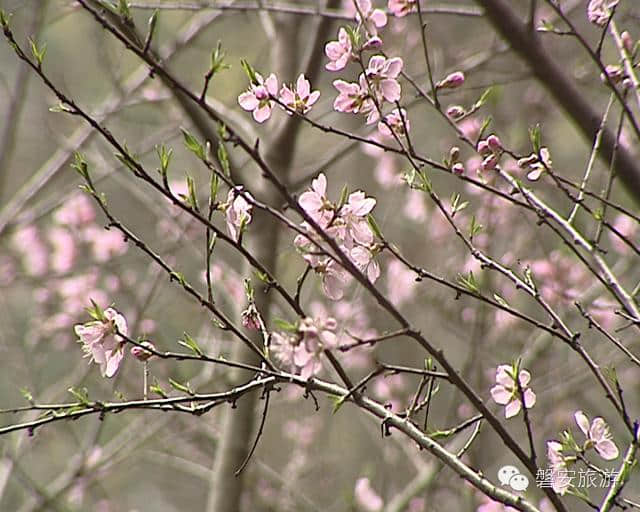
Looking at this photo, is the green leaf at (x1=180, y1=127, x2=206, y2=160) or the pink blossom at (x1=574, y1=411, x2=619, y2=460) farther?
the pink blossom at (x1=574, y1=411, x2=619, y2=460)

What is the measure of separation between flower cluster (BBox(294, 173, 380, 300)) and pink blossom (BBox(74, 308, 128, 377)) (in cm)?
17

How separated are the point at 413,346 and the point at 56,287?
1297 mm

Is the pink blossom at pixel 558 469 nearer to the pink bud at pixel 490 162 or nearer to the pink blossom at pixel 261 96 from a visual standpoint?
the pink bud at pixel 490 162

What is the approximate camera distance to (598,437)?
29.8 inches

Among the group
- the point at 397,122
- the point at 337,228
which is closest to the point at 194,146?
the point at 337,228

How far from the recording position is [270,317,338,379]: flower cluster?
22.4 inches

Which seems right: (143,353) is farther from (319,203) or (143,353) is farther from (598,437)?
(598,437)

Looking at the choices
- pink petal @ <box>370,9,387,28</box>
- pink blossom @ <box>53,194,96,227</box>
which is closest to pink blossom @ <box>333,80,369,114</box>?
pink petal @ <box>370,9,387,28</box>

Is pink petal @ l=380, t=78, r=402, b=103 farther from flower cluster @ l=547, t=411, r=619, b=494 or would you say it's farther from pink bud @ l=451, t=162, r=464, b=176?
flower cluster @ l=547, t=411, r=619, b=494

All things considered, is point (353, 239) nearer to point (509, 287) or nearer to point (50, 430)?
point (509, 287)

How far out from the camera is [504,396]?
736 millimetres

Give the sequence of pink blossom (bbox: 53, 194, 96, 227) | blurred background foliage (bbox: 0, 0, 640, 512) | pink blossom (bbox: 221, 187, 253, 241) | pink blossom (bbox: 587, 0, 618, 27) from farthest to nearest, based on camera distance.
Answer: pink blossom (bbox: 53, 194, 96, 227), blurred background foliage (bbox: 0, 0, 640, 512), pink blossom (bbox: 587, 0, 618, 27), pink blossom (bbox: 221, 187, 253, 241)

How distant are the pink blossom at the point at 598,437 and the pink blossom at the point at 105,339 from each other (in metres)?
0.42

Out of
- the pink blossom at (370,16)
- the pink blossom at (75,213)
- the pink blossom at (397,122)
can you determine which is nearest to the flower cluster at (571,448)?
the pink blossom at (397,122)
